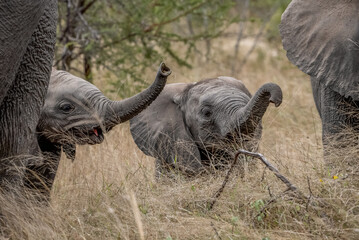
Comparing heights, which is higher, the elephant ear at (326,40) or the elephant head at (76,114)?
the elephant ear at (326,40)

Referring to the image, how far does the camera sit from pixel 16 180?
151 inches

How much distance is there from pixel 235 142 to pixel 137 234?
1.29m

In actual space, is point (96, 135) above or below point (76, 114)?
below

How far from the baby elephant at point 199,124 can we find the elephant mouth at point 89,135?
464 millimetres

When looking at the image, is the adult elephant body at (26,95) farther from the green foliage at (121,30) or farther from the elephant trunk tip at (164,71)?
the green foliage at (121,30)

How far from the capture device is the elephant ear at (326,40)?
4426 mm

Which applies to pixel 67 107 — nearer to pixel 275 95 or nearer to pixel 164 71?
pixel 164 71

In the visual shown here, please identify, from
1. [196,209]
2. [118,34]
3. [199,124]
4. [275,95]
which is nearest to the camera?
[196,209]

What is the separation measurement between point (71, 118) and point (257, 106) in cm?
112

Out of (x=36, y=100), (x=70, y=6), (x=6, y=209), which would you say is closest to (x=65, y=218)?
(x=6, y=209)

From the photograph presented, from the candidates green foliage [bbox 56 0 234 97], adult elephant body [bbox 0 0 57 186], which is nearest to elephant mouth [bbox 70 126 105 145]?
adult elephant body [bbox 0 0 57 186]

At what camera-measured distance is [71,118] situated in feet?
15.3

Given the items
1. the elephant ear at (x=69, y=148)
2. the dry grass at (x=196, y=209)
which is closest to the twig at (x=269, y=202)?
the dry grass at (x=196, y=209)

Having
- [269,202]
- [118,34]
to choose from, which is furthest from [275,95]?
[118,34]
